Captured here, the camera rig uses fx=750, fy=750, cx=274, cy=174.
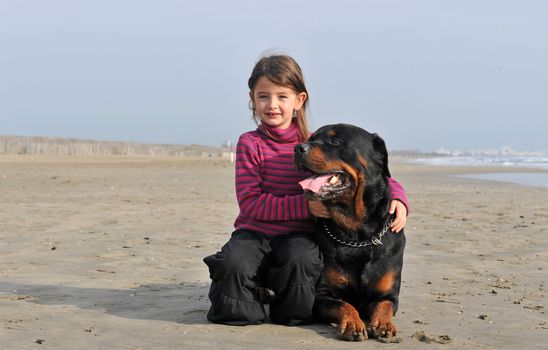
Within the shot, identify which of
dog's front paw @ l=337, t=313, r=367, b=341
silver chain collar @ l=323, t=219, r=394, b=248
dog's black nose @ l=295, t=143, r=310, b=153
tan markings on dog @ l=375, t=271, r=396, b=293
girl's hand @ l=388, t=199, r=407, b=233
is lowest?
dog's front paw @ l=337, t=313, r=367, b=341

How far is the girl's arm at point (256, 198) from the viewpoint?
4.55 metres

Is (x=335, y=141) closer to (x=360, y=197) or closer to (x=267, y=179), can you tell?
(x=360, y=197)

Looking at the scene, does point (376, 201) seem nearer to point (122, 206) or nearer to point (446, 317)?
point (446, 317)

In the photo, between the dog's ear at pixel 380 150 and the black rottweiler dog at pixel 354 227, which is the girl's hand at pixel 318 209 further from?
the dog's ear at pixel 380 150

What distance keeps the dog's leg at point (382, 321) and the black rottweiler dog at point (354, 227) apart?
12mm

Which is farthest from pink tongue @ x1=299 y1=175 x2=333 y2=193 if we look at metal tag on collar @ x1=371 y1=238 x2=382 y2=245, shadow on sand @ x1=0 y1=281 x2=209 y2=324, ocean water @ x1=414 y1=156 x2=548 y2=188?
ocean water @ x1=414 y1=156 x2=548 y2=188

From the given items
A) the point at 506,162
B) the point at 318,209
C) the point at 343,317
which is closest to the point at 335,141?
the point at 318,209

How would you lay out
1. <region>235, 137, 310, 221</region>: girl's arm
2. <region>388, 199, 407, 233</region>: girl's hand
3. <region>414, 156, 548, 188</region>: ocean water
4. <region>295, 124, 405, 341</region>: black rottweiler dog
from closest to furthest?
<region>295, 124, 405, 341</region>: black rottweiler dog, <region>388, 199, 407, 233</region>: girl's hand, <region>235, 137, 310, 221</region>: girl's arm, <region>414, 156, 548, 188</region>: ocean water

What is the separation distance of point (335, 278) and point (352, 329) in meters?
0.50

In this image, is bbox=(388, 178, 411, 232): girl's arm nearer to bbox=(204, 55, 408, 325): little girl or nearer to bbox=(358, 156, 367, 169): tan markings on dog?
bbox=(204, 55, 408, 325): little girl

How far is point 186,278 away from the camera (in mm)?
5996

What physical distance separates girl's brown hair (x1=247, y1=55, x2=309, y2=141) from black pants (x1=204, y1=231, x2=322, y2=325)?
805 mm

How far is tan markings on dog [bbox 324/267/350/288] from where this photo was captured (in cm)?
436

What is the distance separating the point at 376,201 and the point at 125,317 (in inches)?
64.2
